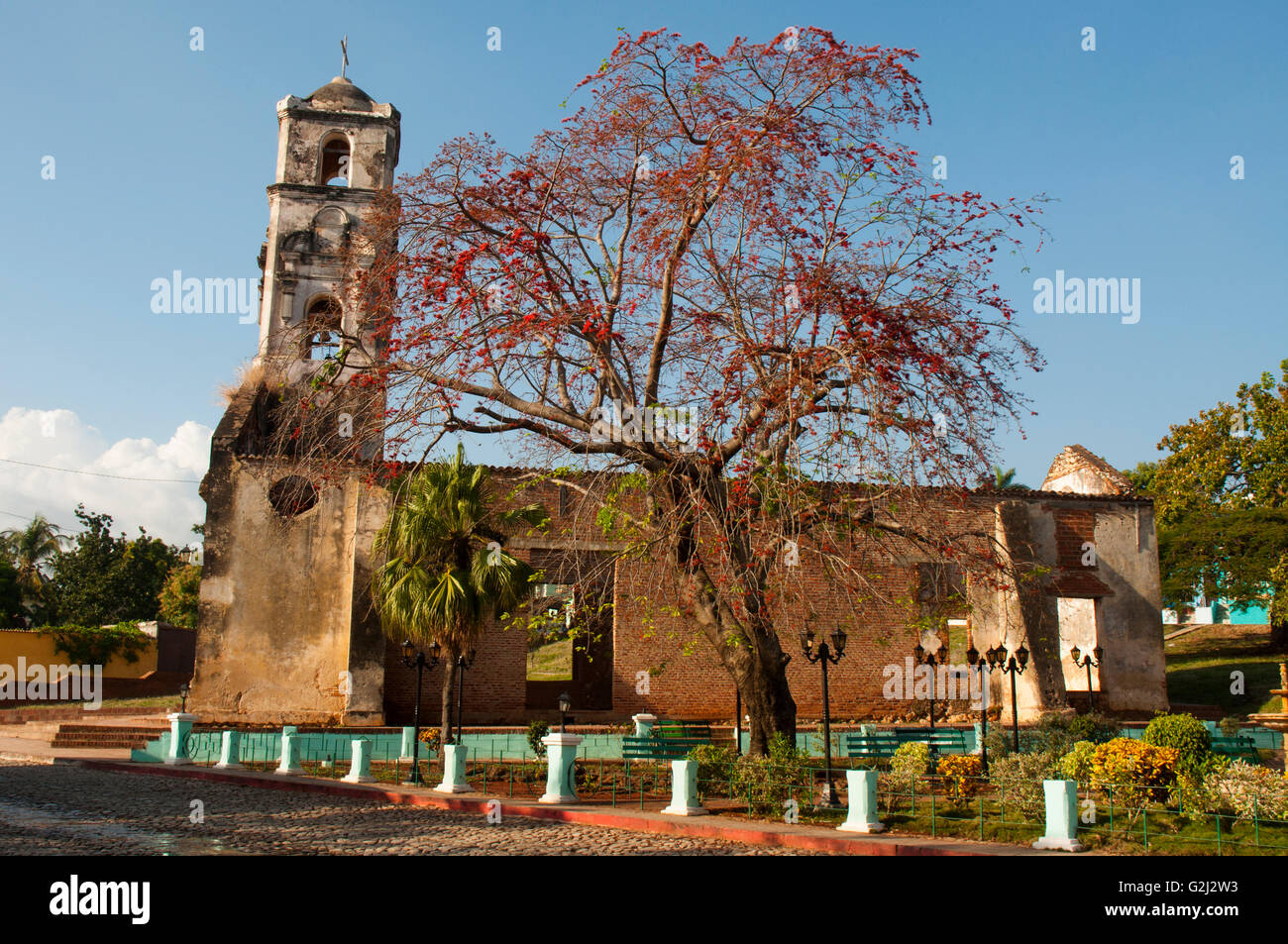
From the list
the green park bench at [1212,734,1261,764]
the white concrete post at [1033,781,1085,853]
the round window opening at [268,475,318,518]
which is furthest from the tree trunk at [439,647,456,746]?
the green park bench at [1212,734,1261,764]

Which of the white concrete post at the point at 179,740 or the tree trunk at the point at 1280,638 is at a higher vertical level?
the tree trunk at the point at 1280,638

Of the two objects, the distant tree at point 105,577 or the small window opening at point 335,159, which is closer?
the small window opening at point 335,159

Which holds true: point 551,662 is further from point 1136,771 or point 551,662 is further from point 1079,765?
point 1136,771

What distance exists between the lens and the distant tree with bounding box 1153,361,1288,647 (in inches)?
1230

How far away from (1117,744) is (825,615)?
42.0 feet

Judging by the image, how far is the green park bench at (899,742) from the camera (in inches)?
660

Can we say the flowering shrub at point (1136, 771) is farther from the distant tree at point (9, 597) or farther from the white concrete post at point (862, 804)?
the distant tree at point (9, 597)

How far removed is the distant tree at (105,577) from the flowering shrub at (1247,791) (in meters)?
43.8

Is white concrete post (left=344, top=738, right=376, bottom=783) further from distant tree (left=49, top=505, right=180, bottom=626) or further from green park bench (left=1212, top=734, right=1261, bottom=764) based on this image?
distant tree (left=49, top=505, right=180, bottom=626)

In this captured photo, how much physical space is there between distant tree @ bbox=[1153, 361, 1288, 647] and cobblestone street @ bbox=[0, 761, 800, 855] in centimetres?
2677

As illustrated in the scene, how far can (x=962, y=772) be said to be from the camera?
44.7 ft

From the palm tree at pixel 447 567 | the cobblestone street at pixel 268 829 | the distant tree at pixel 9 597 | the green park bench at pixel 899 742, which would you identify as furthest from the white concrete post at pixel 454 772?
the distant tree at pixel 9 597

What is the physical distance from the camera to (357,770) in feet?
52.1
